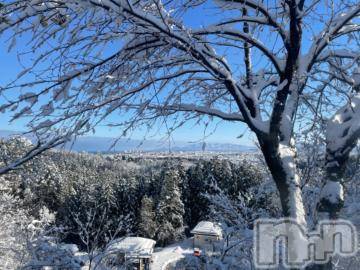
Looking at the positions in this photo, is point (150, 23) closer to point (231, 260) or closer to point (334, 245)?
point (334, 245)

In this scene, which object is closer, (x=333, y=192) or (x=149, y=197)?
(x=333, y=192)

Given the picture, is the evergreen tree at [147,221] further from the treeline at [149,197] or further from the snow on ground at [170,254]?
the snow on ground at [170,254]

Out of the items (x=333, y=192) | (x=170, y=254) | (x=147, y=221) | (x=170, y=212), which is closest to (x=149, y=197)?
(x=170, y=212)

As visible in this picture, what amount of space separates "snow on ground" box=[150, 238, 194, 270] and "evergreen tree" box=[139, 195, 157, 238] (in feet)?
5.70

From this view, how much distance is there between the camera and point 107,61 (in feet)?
9.43

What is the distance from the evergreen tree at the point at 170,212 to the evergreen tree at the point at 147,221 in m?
0.94

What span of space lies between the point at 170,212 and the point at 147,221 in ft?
8.61

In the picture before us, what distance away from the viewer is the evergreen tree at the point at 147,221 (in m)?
33.3

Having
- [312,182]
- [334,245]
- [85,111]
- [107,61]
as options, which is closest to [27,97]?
[85,111]

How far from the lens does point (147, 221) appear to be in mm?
33500

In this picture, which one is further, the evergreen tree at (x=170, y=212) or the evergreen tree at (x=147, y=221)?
the evergreen tree at (x=170, y=212)

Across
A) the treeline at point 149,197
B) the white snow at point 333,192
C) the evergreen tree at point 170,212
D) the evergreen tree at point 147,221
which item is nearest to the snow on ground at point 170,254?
the evergreen tree at point 170,212

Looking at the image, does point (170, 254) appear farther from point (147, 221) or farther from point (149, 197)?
point (149, 197)

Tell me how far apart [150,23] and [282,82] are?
1.12 metres
